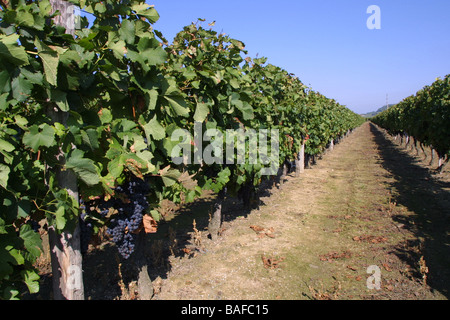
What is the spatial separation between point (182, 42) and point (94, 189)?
3117mm

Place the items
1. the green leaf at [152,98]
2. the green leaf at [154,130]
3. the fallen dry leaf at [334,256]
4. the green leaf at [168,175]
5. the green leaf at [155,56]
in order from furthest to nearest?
the fallen dry leaf at [334,256]
the green leaf at [168,175]
the green leaf at [154,130]
the green leaf at [152,98]
the green leaf at [155,56]

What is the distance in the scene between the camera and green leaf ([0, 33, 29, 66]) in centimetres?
166

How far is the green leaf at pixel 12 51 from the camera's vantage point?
5.44 feet

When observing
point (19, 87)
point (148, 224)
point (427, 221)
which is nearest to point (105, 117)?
point (19, 87)

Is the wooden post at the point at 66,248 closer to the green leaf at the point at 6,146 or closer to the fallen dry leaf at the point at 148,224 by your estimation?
the green leaf at the point at 6,146

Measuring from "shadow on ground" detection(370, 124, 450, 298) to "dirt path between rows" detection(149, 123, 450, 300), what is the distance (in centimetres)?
2

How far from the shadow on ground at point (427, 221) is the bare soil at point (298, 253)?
0.02 m

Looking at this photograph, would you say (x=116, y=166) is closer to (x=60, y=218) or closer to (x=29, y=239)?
(x=60, y=218)

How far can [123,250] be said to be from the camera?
10.0ft

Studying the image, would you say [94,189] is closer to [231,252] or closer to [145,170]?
[145,170]

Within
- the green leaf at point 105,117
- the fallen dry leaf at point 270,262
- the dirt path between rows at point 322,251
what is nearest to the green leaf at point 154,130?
the green leaf at point 105,117

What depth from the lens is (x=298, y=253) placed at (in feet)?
16.9

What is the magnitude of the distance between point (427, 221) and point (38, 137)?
7.54 metres
